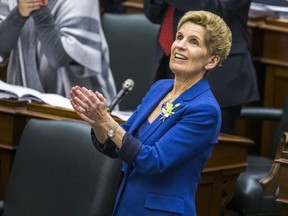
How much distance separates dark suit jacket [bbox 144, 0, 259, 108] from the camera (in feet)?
14.6

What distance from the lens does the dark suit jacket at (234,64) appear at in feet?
14.6

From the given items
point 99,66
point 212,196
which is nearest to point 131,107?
point 99,66

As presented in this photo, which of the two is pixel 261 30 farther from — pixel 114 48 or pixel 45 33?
pixel 45 33

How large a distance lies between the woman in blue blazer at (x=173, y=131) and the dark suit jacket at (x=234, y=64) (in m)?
1.33

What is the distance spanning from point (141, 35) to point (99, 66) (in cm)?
90

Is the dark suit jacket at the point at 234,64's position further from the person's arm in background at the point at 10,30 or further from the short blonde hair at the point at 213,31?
the short blonde hair at the point at 213,31

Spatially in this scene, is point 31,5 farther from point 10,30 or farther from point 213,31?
point 213,31

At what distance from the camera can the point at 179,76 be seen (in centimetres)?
311

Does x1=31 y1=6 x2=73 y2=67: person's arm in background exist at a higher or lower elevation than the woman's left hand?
lower

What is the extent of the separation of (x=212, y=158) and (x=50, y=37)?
3.03 ft

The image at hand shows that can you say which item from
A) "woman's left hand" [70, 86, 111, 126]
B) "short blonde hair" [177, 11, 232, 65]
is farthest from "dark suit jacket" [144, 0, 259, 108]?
"woman's left hand" [70, 86, 111, 126]

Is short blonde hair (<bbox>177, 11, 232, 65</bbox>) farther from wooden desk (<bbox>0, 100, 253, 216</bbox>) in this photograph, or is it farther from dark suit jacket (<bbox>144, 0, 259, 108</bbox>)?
dark suit jacket (<bbox>144, 0, 259, 108</bbox>)

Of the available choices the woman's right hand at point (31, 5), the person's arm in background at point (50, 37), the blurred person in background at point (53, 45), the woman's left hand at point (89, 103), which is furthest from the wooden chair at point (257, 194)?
the woman's left hand at point (89, 103)

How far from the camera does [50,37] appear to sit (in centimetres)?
461
